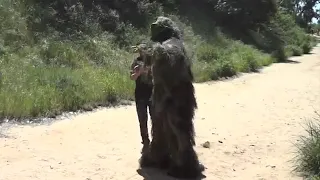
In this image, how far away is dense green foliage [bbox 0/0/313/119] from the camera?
10570 millimetres

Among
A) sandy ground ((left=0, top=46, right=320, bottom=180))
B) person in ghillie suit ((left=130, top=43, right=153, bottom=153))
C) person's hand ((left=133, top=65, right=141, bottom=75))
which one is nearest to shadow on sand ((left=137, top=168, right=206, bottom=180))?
sandy ground ((left=0, top=46, right=320, bottom=180))

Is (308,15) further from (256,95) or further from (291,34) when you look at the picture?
(256,95)

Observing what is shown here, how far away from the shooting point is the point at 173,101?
5.91 m

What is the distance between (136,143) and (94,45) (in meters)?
8.13

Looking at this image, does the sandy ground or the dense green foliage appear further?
the dense green foliage

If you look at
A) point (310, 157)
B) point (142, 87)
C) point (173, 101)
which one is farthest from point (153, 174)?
point (310, 157)

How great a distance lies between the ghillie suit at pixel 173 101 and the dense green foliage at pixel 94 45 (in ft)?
13.3

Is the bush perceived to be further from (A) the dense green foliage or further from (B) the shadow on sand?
(A) the dense green foliage

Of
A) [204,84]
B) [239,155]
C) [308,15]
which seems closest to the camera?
[239,155]

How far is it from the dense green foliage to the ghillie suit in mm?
4055

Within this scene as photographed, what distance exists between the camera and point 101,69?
13.6 metres

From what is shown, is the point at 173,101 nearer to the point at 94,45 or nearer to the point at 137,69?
the point at 137,69

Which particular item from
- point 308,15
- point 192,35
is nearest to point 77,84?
point 192,35

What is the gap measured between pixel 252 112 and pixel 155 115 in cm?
556
